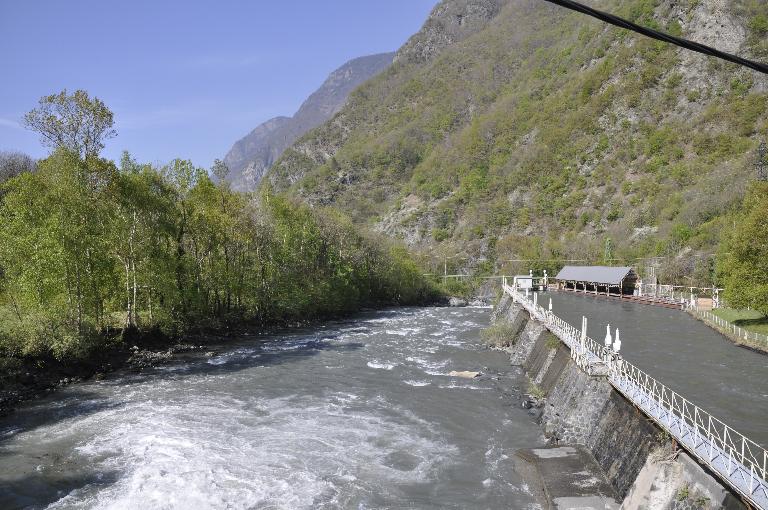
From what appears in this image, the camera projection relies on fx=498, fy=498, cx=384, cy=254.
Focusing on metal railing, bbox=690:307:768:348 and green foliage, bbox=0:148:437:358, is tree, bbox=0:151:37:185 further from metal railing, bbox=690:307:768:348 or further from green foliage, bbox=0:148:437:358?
metal railing, bbox=690:307:768:348

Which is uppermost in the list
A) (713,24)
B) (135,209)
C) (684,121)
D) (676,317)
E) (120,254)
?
(713,24)

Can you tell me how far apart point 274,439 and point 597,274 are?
232 feet

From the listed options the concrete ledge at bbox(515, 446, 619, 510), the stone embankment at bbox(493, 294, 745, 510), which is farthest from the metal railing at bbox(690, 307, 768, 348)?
the concrete ledge at bbox(515, 446, 619, 510)

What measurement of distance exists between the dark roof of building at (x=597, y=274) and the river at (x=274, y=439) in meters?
48.0

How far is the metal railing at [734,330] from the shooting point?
106ft

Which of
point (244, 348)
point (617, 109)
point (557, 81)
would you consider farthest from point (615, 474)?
point (557, 81)

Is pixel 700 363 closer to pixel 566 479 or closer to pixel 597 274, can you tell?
pixel 566 479

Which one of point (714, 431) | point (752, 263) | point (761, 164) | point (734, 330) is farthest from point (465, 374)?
point (761, 164)

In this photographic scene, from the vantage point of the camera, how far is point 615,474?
596 inches

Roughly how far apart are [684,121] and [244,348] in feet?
364

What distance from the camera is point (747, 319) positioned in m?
40.4

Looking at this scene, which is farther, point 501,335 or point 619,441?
point 501,335

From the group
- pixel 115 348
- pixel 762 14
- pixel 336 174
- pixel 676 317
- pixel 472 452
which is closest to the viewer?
pixel 472 452

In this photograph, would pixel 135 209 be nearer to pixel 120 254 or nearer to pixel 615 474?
pixel 120 254
